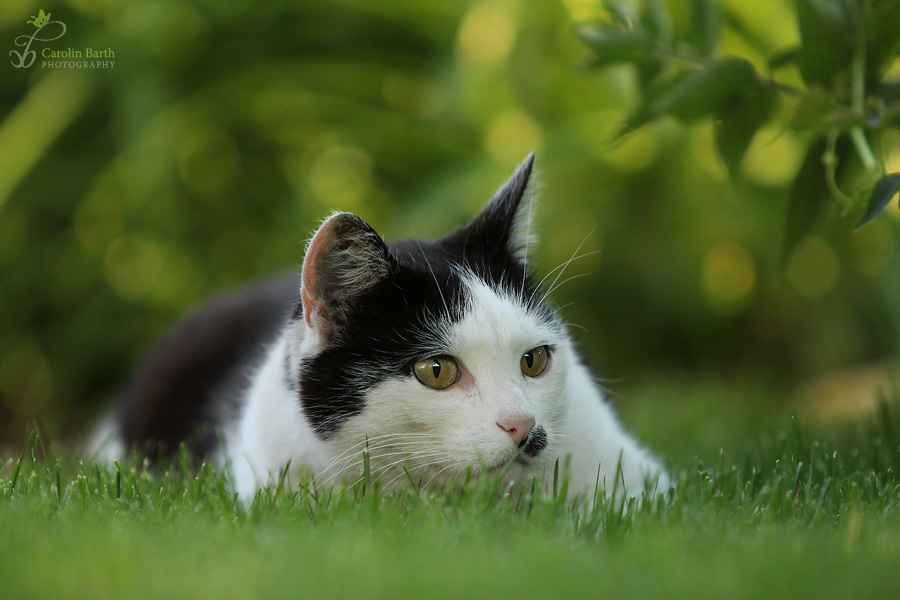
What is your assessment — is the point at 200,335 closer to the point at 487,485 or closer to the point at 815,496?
the point at 487,485

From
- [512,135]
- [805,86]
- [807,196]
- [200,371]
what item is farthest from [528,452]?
[512,135]

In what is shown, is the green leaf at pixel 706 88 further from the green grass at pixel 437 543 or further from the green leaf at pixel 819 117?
the green grass at pixel 437 543

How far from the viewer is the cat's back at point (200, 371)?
7.36 feet

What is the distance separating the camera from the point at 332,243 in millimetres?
1479

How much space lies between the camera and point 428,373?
58.6 inches

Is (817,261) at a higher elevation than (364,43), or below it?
below

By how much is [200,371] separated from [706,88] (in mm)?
1622

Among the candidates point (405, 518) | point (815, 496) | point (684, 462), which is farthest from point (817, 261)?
point (405, 518)

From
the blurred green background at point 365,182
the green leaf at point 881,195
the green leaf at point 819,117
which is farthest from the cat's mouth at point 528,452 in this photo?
the blurred green background at point 365,182

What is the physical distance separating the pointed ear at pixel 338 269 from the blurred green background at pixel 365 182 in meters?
1.66

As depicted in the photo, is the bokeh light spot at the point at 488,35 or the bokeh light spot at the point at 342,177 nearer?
the bokeh light spot at the point at 488,35

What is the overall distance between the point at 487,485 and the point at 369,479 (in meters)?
0.22

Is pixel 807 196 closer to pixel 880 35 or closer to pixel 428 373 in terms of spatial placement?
pixel 880 35

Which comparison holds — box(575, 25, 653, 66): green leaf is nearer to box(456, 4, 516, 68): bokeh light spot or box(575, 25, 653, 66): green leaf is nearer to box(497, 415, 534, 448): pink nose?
box(497, 415, 534, 448): pink nose
